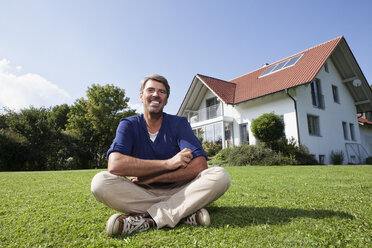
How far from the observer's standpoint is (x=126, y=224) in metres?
1.68

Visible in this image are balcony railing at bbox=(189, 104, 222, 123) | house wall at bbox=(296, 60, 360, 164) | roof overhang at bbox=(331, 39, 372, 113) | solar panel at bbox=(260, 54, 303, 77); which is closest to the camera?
house wall at bbox=(296, 60, 360, 164)

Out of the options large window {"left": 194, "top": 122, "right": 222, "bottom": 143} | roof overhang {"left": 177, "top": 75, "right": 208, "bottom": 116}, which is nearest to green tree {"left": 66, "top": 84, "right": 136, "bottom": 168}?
roof overhang {"left": 177, "top": 75, "right": 208, "bottom": 116}

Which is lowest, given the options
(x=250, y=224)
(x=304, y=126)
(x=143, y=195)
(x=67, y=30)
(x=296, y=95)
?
(x=250, y=224)

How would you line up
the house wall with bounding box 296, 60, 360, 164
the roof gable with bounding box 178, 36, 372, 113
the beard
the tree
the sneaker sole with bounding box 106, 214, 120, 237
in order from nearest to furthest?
the sneaker sole with bounding box 106, 214, 120, 237, the beard, the tree, the house wall with bounding box 296, 60, 360, 164, the roof gable with bounding box 178, 36, 372, 113

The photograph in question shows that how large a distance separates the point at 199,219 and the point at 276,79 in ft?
50.4

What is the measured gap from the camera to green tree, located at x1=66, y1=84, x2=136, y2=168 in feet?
62.9

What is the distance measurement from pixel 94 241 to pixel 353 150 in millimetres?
20748

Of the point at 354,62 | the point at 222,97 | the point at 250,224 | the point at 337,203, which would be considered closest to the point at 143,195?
the point at 250,224

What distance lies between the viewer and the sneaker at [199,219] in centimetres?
179

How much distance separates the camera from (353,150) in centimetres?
1719

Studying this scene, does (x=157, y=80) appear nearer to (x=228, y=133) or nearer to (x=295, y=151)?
(x=295, y=151)

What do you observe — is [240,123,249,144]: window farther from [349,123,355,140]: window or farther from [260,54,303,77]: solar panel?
[349,123,355,140]: window

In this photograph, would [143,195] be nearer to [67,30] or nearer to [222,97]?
[67,30]

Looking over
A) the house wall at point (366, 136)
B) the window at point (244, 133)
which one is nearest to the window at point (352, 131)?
the house wall at point (366, 136)
